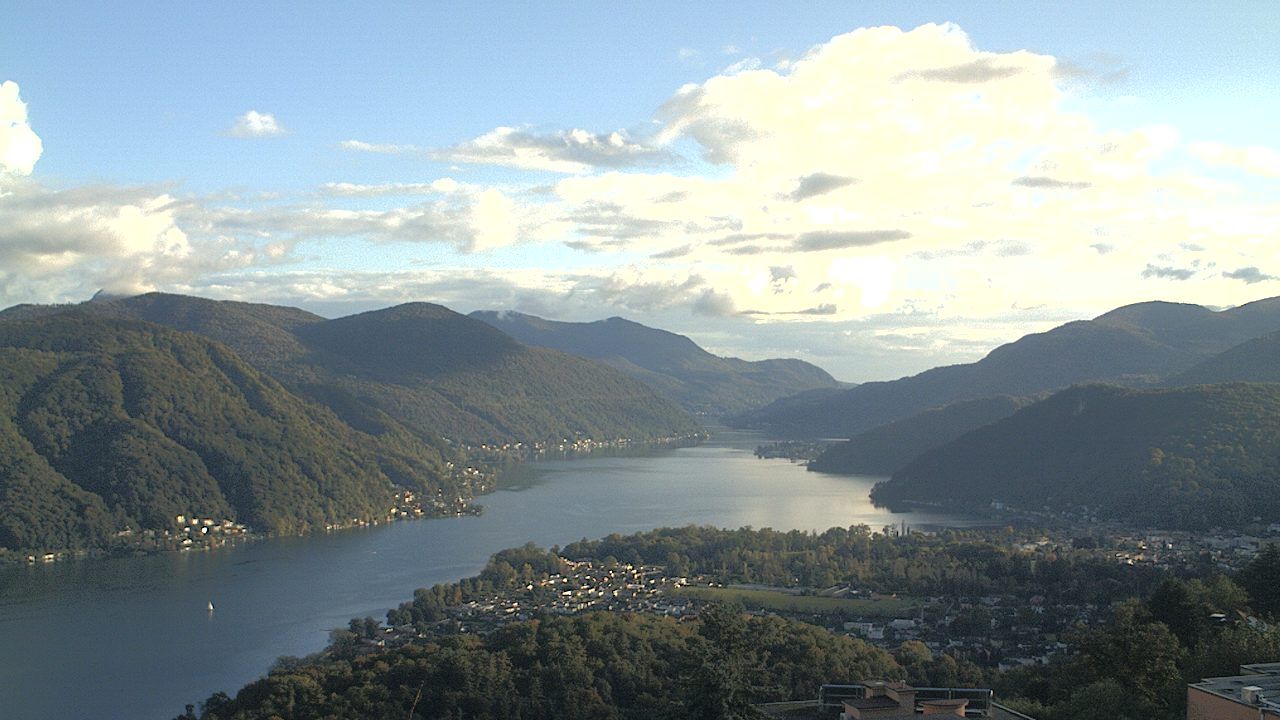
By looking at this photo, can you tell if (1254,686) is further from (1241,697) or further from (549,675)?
(549,675)

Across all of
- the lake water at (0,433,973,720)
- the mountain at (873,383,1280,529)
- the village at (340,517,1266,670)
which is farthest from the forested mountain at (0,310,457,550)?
the mountain at (873,383,1280,529)

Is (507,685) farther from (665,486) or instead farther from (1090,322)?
(1090,322)

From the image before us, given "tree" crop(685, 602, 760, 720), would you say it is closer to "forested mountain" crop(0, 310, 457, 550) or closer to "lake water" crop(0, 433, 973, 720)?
"lake water" crop(0, 433, 973, 720)

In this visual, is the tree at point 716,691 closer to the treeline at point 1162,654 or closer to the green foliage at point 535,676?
the treeline at point 1162,654

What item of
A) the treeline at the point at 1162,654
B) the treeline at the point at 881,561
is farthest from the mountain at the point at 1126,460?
the treeline at the point at 1162,654

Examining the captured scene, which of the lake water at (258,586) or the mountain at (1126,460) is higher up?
the mountain at (1126,460)

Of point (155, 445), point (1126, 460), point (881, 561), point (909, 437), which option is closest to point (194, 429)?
point (155, 445)
